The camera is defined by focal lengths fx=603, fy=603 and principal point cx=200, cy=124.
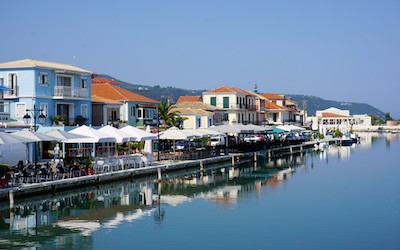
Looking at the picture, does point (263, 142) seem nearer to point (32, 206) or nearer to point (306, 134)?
point (306, 134)

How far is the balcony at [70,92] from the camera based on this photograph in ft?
162

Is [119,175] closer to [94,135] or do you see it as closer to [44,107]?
[94,135]

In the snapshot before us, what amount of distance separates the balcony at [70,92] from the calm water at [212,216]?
12.3m

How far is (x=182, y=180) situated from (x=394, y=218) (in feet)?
59.0

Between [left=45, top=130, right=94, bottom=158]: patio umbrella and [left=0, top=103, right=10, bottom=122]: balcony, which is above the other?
[left=0, top=103, right=10, bottom=122]: balcony

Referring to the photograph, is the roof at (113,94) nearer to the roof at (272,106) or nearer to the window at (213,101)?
the window at (213,101)

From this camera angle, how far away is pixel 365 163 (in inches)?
2440

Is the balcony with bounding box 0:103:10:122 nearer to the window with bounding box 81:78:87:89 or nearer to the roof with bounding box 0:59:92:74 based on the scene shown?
the roof with bounding box 0:59:92:74

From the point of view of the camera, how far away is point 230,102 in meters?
87.1

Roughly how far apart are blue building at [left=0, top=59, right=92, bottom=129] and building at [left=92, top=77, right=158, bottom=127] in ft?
14.0

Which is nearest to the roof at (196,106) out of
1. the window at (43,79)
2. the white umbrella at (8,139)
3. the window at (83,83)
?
the window at (83,83)

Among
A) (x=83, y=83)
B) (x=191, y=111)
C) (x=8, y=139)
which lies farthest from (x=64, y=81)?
(x=191, y=111)

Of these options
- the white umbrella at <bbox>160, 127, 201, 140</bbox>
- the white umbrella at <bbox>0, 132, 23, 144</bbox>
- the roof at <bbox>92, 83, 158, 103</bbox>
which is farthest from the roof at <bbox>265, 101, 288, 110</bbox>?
the white umbrella at <bbox>0, 132, 23, 144</bbox>

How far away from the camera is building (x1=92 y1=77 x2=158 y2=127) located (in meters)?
56.2
